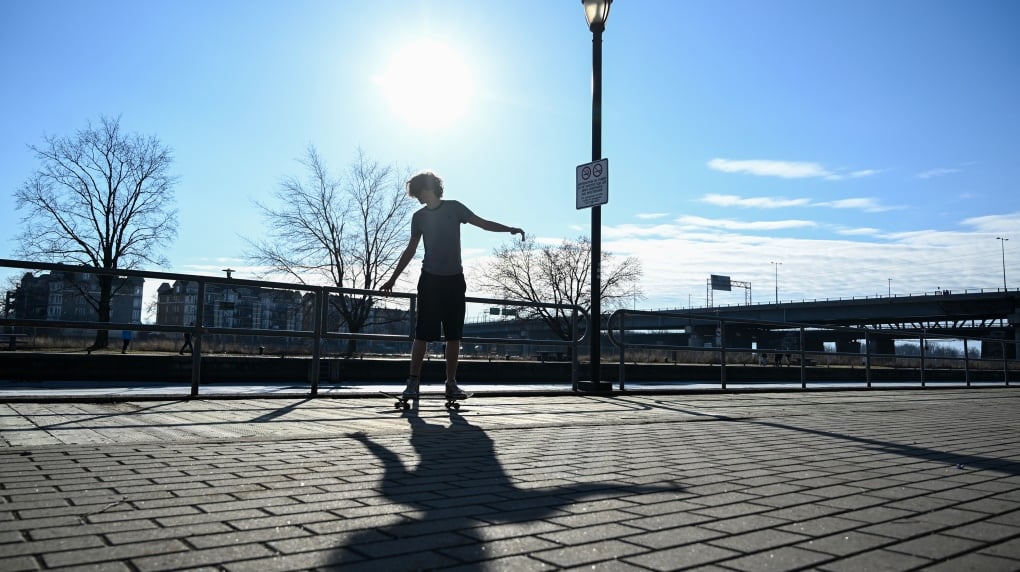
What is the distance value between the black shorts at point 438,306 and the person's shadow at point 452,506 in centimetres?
216

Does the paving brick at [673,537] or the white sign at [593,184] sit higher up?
the white sign at [593,184]

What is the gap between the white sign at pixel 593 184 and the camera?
9.81m

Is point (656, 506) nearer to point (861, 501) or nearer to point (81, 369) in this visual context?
point (861, 501)

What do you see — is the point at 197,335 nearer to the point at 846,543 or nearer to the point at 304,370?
the point at 846,543

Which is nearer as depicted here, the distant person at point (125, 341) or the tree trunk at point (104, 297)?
the tree trunk at point (104, 297)

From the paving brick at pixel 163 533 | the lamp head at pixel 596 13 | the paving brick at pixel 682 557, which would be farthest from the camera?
the lamp head at pixel 596 13

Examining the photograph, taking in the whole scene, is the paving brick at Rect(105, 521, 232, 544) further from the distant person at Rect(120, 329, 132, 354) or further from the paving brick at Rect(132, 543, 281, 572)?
the distant person at Rect(120, 329, 132, 354)

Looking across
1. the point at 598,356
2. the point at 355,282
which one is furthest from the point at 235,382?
the point at 355,282

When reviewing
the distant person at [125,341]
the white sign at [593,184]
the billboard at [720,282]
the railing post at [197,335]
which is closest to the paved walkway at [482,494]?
the railing post at [197,335]

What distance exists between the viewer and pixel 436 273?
6.34m

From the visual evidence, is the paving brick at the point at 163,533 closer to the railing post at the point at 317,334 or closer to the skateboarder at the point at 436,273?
the skateboarder at the point at 436,273

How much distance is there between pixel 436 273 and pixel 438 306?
28cm

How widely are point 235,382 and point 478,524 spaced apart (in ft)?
54.5

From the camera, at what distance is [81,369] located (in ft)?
54.4
